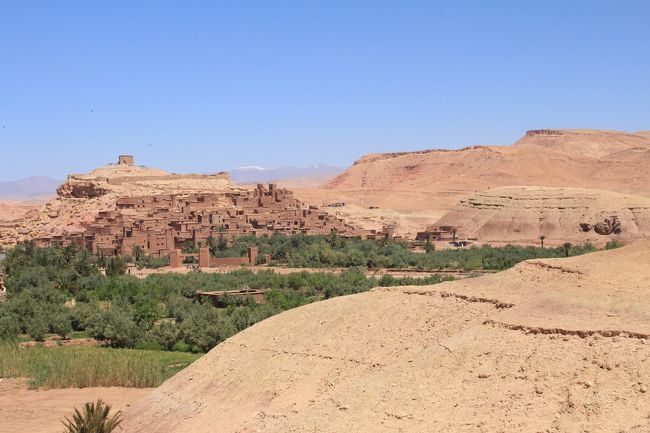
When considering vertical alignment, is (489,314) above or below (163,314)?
above

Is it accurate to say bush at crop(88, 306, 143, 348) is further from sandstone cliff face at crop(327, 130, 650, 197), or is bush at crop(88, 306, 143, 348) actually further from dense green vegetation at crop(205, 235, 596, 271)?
sandstone cliff face at crop(327, 130, 650, 197)

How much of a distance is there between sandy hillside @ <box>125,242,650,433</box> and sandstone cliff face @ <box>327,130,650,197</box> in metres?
85.0

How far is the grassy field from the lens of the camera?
1869 centimetres

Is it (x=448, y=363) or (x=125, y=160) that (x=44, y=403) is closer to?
(x=448, y=363)

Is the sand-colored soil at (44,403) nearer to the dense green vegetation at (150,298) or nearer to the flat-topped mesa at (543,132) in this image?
the dense green vegetation at (150,298)

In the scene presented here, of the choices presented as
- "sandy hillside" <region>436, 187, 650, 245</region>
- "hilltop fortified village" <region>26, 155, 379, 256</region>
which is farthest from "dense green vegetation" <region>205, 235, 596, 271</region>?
"sandy hillside" <region>436, 187, 650, 245</region>

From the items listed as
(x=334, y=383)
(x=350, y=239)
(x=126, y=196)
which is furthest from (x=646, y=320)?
(x=126, y=196)

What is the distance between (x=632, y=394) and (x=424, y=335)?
3.33m

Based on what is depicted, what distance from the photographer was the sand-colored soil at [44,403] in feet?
51.8

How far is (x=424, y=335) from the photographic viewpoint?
11812 millimetres

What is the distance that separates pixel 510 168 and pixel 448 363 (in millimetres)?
105112

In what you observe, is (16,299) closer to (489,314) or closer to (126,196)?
(489,314)

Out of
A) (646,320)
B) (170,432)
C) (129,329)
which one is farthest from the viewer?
(129,329)

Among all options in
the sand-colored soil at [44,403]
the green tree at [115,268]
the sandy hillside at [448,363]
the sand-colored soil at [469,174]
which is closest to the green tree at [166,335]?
the sand-colored soil at [44,403]
